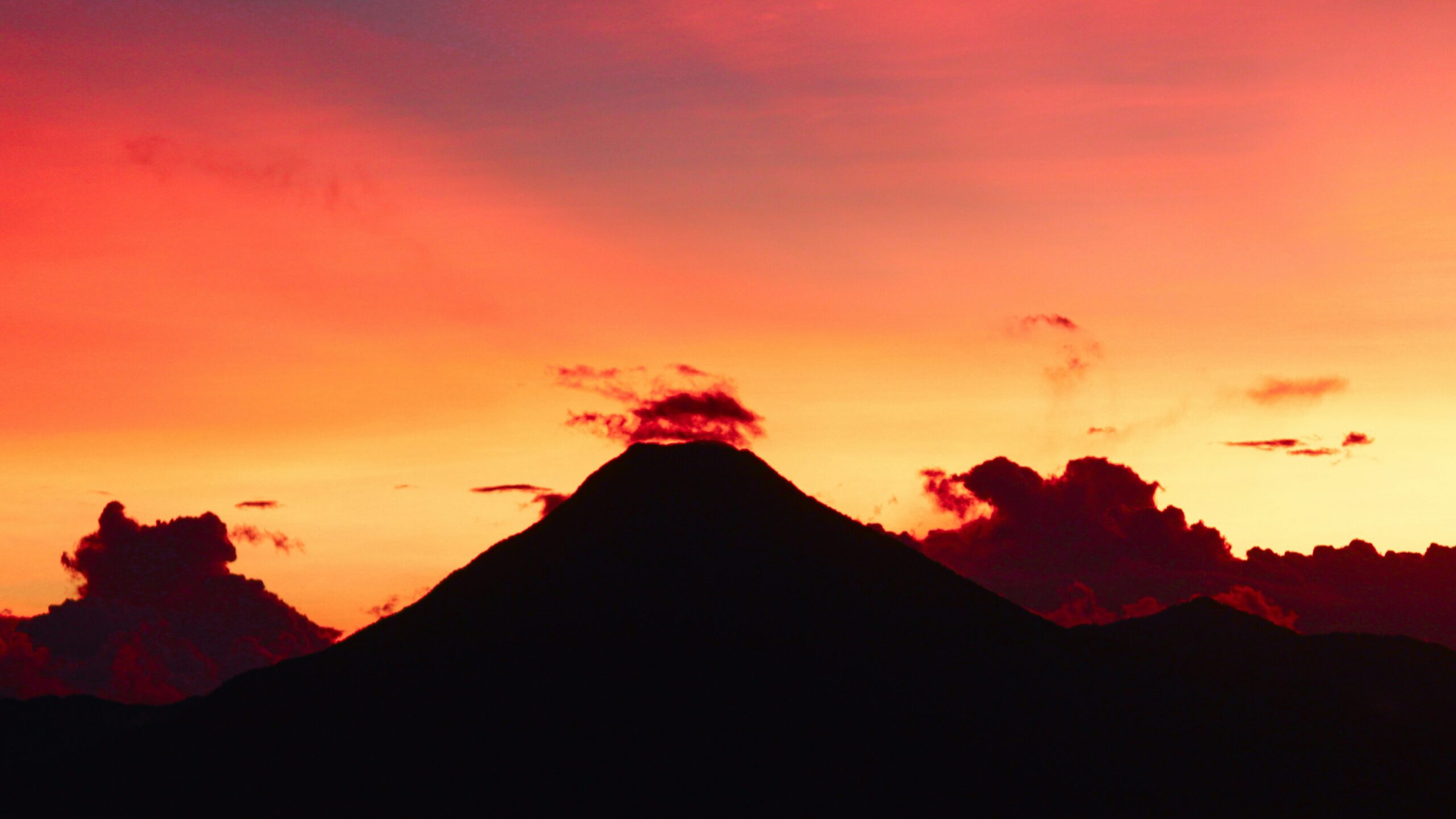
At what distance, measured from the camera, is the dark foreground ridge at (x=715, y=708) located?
8875 cm

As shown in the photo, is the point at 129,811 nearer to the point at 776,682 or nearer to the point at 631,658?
the point at 631,658

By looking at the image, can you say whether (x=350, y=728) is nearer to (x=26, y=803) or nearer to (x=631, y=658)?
(x=631, y=658)

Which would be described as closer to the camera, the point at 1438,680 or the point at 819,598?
the point at 819,598

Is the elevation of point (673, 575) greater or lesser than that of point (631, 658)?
greater

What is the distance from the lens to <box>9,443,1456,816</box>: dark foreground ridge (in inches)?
3494

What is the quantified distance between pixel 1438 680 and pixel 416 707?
148 meters

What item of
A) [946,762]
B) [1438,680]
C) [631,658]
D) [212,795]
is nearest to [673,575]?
[631,658]

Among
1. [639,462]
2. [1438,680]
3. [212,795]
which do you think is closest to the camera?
[212,795]

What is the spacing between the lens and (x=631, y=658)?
97625 mm

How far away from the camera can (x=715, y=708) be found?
307 feet

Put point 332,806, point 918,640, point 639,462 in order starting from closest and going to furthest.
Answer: point 332,806 → point 918,640 → point 639,462

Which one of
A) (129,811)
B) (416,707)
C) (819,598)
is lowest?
(129,811)

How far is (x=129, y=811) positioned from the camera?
9500 centimetres

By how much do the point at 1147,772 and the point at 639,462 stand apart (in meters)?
51.4
